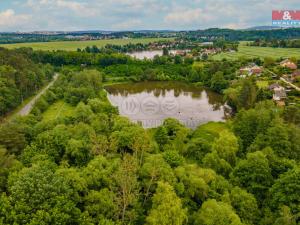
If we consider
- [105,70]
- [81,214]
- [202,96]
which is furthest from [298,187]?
→ [105,70]

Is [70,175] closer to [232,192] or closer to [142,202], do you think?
[142,202]

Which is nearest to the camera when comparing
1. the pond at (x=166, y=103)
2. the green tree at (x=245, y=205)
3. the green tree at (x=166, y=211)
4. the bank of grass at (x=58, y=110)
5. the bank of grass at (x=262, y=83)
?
the green tree at (x=166, y=211)

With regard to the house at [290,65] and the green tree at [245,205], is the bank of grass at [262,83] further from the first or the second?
the green tree at [245,205]

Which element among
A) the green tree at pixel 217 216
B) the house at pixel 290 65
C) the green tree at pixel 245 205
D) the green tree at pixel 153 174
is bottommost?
the green tree at pixel 245 205

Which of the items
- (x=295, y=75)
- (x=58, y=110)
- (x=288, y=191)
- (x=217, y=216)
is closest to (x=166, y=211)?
(x=217, y=216)

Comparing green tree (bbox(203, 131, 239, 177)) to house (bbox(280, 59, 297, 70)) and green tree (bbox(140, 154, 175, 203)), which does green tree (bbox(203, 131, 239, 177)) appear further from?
house (bbox(280, 59, 297, 70))

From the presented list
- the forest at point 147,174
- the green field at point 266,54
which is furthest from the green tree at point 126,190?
the green field at point 266,54

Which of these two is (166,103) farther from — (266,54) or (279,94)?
(266,54)

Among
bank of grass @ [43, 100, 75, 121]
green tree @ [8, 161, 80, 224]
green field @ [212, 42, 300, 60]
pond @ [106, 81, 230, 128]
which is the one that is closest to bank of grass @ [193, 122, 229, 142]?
pond @ [106, 81, 230, 128]
